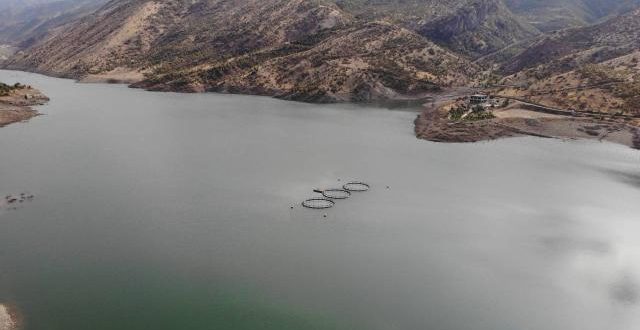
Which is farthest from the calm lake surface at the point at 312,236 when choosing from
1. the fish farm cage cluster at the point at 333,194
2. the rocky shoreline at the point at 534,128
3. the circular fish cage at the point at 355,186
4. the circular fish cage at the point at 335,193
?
the rocky shoreline at the point at 534,128

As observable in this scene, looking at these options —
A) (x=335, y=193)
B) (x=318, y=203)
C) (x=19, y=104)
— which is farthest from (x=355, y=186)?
(x=19, y=104)

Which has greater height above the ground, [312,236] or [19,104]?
[19,104]

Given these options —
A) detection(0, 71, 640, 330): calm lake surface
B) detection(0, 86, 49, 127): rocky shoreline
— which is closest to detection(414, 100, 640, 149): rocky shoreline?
detection(0, 71, 640, 330): calm lake surface

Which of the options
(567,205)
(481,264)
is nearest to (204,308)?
(481,264)

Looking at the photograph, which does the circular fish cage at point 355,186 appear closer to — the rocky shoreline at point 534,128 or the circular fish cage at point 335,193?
the circular fish cage at point 335,193

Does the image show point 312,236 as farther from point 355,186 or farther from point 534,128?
point 534,128

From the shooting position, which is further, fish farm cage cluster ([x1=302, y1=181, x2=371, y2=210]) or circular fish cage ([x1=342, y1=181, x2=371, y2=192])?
circular fish cage ([x1=342, y1=181, x2=371, y2=192])

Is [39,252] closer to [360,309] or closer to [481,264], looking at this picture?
[360,309]

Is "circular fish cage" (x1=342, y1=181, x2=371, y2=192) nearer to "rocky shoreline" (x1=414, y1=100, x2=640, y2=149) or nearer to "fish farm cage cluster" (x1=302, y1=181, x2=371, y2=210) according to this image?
"fish farm cage cluster" (x1=302, y1=181, x2=371, y2=210)

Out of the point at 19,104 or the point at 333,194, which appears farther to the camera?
the point at 19,104
